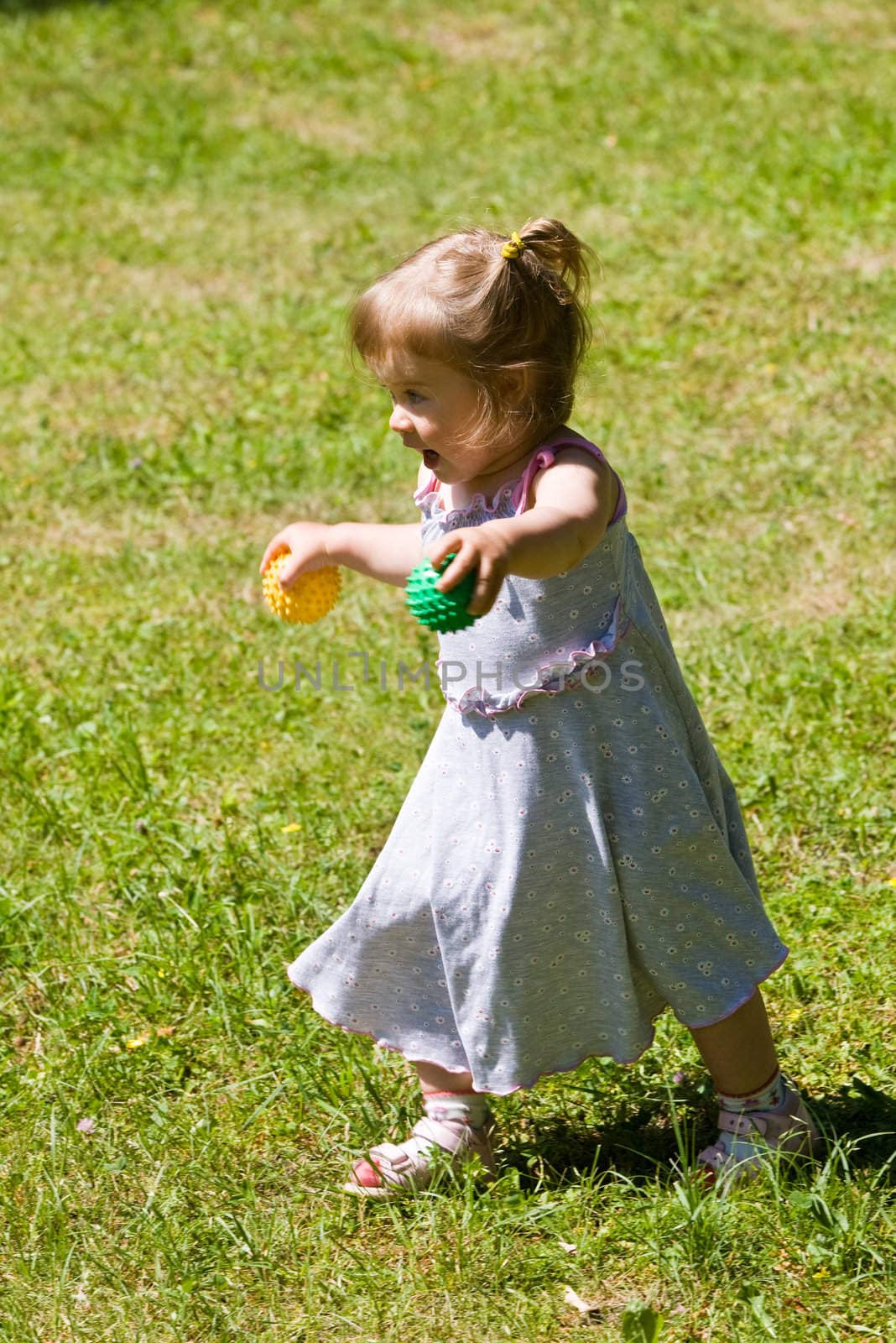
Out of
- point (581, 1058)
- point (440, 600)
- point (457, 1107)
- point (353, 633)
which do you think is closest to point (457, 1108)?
point (457, 1107)

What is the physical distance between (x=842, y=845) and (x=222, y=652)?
184 centimetres

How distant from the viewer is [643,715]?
2.35 metres

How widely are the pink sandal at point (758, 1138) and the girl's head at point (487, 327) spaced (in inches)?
44.8

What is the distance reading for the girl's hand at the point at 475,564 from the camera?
1.91 meters

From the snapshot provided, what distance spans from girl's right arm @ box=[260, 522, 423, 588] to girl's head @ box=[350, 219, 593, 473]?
211mm

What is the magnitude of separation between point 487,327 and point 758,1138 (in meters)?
1.32

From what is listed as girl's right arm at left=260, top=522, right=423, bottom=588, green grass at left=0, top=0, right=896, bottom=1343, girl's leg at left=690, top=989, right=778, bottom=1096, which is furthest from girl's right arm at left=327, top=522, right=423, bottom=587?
girl's leg at left=690, top=989, right=778, bottom=1096

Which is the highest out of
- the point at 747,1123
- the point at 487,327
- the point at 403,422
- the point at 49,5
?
the point at 49,5

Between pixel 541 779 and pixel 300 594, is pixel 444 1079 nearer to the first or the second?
pixel 541 779

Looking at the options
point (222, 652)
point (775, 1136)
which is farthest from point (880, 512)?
point (775, 1136)

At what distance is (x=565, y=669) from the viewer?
2307 mm

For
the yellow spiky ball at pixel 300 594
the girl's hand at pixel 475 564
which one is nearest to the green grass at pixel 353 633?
the yellow spiky ball at pixel 300 594

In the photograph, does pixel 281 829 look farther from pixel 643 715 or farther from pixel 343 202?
pixel 343 202

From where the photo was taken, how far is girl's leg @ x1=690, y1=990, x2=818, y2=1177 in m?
2.49
